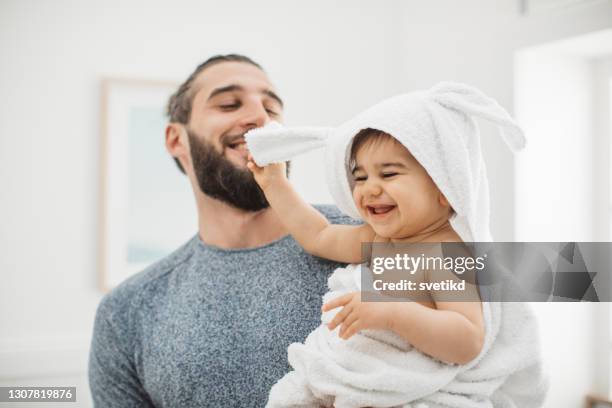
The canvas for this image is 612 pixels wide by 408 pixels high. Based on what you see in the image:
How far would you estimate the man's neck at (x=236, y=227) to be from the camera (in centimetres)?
128

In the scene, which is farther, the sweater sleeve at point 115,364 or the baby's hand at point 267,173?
the sweater sleeve at point 115,364

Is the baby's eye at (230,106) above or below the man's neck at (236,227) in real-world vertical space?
above

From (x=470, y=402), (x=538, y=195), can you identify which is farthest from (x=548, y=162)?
(x=470, y=402)

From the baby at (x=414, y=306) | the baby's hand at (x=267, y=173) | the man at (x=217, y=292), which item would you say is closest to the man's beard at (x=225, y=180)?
the man at (x=217, y=292)

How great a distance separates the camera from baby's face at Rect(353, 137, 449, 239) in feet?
2.64

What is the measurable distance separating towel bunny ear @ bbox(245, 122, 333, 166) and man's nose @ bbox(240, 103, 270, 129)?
1.03 feet

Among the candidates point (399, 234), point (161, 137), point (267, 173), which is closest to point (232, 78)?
point (267, 173)

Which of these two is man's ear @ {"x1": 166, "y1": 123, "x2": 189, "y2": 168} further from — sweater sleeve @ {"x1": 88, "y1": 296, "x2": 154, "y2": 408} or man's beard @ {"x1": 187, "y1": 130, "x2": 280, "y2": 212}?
sweater sleeve @ {"x1": 88, "y1": 296, "x2": 154, "y2": 408}

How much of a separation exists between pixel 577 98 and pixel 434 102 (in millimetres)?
1450

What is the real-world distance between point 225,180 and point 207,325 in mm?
330

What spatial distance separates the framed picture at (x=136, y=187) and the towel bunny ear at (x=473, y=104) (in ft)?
5.28

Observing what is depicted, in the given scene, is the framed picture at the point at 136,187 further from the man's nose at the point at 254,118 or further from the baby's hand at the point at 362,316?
the baby's hand at the point at 362,316

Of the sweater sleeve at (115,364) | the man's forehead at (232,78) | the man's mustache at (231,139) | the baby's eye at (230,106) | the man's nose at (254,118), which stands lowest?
the sweater sleeve at (115,364)

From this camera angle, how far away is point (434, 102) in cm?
82
